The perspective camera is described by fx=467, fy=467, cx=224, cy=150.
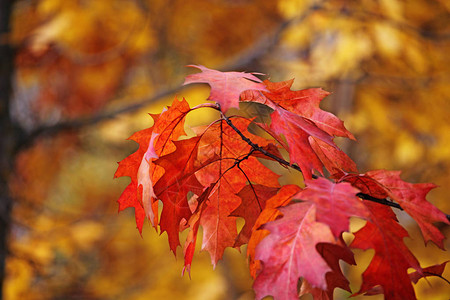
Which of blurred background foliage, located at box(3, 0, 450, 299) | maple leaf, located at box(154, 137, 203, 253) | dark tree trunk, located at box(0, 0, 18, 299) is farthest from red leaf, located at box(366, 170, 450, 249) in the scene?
dark tree trunk, located at box(0, 0, 18, 299)

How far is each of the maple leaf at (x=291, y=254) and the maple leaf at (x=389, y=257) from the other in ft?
0.29

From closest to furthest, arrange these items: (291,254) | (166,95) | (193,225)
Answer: (291,254) → (193,225) → (166,95)

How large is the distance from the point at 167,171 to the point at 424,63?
2.43 metres

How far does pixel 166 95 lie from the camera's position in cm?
221

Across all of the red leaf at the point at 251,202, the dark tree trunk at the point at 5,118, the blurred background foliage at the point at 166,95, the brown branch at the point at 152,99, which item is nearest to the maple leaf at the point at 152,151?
the red leaf at the point at 251,202

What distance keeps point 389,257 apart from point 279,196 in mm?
143

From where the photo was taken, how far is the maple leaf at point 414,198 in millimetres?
529

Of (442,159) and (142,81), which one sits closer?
(442,159)

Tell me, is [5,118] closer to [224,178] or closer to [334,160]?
[224,178]

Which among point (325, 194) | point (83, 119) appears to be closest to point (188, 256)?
point (325, 194)

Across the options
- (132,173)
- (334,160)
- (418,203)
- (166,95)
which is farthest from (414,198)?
(166,95)

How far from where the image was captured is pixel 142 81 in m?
4.75

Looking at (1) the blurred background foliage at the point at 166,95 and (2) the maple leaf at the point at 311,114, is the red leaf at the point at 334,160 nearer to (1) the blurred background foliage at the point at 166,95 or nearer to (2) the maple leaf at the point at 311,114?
(2) the maple leaf at the point at 311,114

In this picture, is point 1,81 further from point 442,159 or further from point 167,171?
point 442,159
